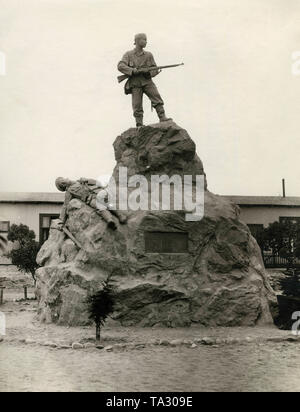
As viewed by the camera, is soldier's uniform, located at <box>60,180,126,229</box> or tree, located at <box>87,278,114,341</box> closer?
tree, located at <box>87,278,114,341</box>

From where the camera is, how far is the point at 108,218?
1003cm

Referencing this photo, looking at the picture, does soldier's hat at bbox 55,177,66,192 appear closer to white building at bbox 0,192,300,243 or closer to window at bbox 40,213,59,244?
white building at bbox 0,192,300,243

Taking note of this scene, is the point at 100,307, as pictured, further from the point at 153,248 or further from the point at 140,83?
the point at 140,83

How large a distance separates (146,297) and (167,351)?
1.75 metres

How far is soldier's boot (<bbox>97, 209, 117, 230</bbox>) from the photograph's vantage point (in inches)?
392

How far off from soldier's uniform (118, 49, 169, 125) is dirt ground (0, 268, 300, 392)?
4757 millimetres

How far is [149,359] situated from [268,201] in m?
20.5

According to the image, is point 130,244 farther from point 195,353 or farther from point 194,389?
point 194,389

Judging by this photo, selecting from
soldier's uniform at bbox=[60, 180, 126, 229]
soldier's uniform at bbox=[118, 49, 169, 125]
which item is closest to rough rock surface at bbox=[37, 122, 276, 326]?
soldier's uniform at bbox=[60, 180, 126, 229]

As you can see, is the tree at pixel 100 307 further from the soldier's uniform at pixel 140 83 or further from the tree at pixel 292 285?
the soldier's uniform at pixel 140 83

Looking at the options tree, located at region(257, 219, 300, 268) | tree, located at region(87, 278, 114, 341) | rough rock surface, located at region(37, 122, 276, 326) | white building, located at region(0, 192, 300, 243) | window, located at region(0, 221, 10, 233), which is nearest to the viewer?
tree, located at region(87, 278, 114, 341)

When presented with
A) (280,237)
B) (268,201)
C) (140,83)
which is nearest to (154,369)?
(140,83)

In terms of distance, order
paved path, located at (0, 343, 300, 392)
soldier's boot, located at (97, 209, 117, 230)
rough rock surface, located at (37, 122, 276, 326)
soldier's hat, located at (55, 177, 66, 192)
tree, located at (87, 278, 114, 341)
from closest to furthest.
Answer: paved path, located at (0, 343, 300, 392)
tree, located at (87, 278, 114, 341)
rough rock surface, located at (37, 122, 276, 326)
soldier's boot, located at (97, 209, 117, 230)
soldier's hat, located at (55, 177, 66, 192)

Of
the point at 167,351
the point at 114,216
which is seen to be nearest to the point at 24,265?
the point at 114,216
